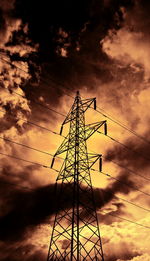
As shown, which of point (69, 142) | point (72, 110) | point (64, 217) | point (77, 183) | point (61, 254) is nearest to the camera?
point (61, 254)

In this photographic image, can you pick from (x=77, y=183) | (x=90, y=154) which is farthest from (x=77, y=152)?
(x=77, y=183)

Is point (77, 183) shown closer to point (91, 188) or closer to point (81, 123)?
point (91, 188)

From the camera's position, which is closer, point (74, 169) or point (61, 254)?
point (61, 254)

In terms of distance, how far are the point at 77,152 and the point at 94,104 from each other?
458 cm

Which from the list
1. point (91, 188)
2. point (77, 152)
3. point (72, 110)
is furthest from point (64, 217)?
point (72, 110)

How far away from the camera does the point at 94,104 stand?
16.3 m

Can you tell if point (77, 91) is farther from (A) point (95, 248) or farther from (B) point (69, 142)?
(A) point (95, 248)

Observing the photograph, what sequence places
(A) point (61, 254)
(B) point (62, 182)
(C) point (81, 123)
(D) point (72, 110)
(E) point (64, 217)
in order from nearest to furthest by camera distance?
1. (A) point (61, 254)
2. (E) point (64, 217)
3. (B) point (62, 182)
4. (C) point (81, 123)
5. (D) point (72, 110)

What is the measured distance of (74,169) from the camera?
1309 centimetres

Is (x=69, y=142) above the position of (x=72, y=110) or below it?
below

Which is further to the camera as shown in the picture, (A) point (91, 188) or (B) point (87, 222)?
(A) point (91, 188)

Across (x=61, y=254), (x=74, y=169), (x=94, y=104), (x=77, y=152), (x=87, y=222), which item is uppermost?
(x=94, y=104)

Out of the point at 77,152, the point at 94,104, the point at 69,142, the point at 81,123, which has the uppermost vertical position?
the point at 94,104

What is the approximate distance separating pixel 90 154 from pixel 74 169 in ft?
7.10
